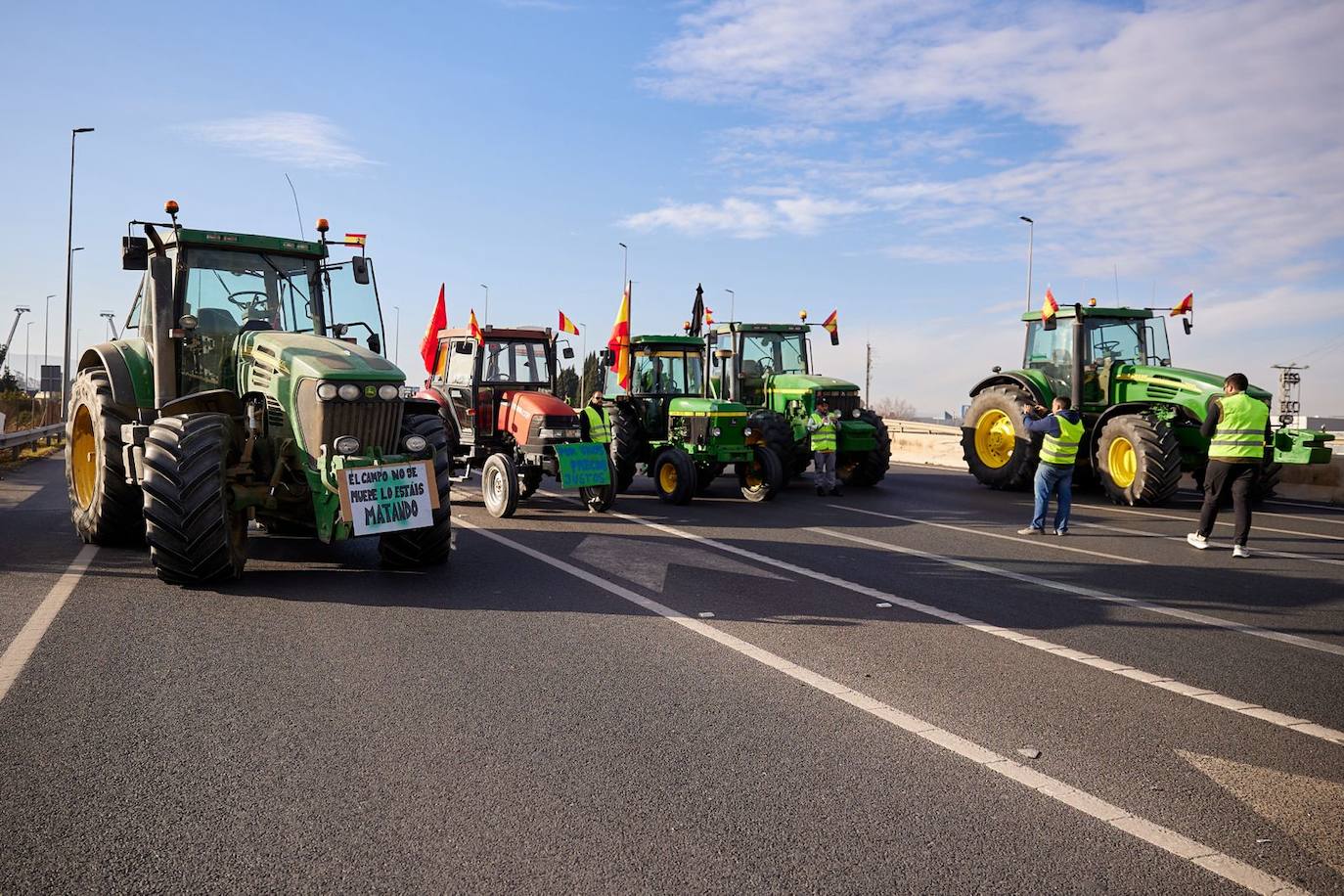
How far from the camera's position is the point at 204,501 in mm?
7750

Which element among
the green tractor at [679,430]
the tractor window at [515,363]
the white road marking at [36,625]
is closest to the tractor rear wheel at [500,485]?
the tractor window at [515,363]

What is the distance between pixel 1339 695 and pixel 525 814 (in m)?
4.47

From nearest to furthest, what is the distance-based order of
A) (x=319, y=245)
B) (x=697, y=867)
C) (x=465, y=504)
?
(x=697, y=867)
(x=319, y=245)
(x=465, y=504)

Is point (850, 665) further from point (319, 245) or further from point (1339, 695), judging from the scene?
point (319, 245)

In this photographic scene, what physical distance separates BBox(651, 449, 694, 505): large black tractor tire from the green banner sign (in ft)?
4.43

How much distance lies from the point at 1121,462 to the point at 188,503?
13.1 meters

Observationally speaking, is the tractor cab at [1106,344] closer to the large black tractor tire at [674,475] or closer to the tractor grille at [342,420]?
the large black tractor tire at [674,475]

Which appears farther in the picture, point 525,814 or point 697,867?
point 525,814

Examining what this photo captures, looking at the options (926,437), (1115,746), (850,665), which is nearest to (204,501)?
(850,665)

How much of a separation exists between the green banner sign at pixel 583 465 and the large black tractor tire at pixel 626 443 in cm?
230

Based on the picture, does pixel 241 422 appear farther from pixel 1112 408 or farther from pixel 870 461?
pixel 1112 408

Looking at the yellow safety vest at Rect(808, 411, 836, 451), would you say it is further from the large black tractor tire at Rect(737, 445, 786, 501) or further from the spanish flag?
the spanish flag

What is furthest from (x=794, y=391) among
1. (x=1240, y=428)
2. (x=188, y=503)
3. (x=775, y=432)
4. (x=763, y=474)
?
(x=188, y=503)

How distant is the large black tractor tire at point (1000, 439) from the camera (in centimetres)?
1745
